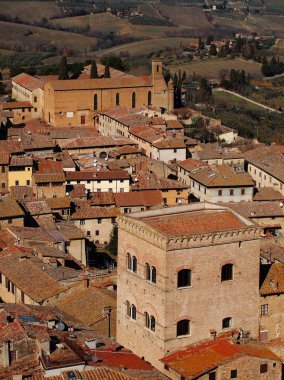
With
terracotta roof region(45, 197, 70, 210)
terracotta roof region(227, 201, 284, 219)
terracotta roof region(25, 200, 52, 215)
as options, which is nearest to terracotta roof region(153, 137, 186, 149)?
terracotta roof region(227, 201, 284, 219)

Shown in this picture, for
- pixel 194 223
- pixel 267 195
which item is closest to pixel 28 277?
pixel 194 223

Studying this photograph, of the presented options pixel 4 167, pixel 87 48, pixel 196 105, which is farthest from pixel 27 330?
pixel 87 48

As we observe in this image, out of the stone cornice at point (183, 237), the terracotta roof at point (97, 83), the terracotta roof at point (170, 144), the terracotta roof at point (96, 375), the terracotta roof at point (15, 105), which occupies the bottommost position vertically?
the terracotta roof at point (15, 105)

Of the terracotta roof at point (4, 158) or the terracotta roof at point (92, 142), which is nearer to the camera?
the terracotta roof at point (4, 158)

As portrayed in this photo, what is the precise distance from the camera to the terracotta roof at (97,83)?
71.6 m

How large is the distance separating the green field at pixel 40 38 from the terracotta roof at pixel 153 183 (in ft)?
248

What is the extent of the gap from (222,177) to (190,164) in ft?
13.8

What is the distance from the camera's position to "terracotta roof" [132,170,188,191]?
50059mm

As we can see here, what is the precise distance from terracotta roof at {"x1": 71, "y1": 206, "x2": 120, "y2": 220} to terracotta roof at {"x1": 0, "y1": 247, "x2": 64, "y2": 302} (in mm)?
10439

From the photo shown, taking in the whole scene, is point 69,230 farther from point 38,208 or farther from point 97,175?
point 97,175

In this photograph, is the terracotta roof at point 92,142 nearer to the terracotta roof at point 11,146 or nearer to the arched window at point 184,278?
the terracotta roof at point 11,146

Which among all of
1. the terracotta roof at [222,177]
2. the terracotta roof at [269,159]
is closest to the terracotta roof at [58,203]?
the terracotta roof at [222,177]

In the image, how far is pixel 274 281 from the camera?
30078 millimetres

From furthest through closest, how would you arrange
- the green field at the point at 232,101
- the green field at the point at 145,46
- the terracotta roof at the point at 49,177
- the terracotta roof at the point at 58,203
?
the green field at the point at 145,46, the green field at the point at 232,101, the terracotta roof at the point at 49,177, the terracotta roof at the point at 58,203
